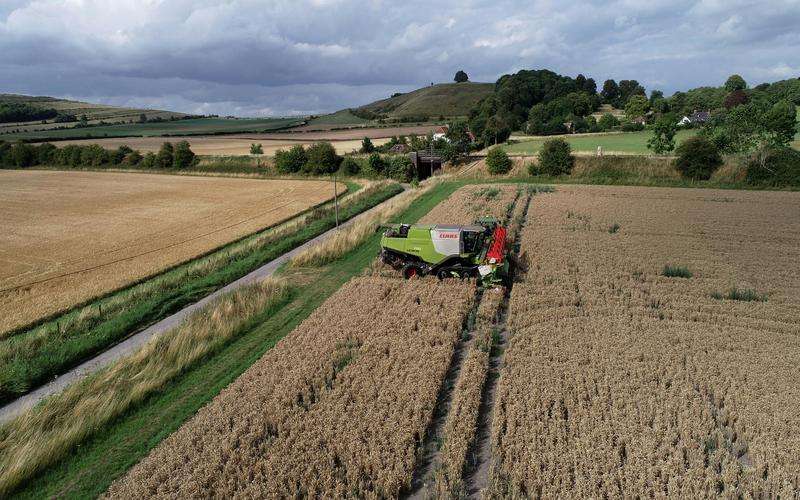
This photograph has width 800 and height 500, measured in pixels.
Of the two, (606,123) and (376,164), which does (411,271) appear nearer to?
(376,164)

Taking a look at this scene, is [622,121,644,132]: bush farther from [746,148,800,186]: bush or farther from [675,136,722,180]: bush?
[746,148,800,186]: bush

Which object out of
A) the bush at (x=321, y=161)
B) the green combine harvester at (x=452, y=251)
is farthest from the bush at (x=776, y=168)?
the bush at (x=321, y=161)

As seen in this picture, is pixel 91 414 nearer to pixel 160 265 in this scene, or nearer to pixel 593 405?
pixel 593 405

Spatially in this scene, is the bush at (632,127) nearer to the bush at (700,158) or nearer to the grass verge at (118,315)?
the bush at (700,158)

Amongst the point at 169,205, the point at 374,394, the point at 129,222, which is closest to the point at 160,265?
the point at 129,222

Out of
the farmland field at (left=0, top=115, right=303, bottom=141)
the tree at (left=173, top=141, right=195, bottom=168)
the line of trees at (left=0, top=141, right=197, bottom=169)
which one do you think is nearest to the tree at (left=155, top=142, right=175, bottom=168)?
the line of trees at (left=0, top=141, right=197, bottom=169)
